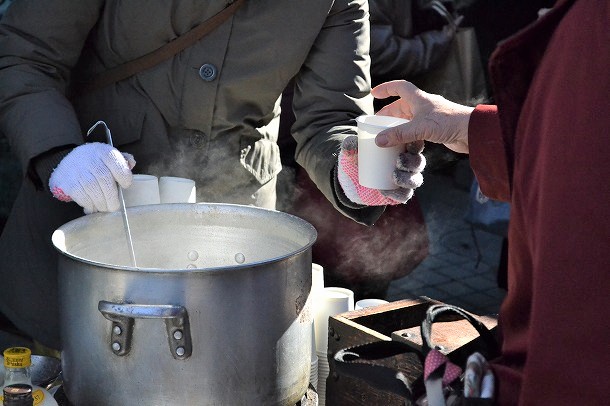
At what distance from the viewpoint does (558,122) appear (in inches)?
34.9

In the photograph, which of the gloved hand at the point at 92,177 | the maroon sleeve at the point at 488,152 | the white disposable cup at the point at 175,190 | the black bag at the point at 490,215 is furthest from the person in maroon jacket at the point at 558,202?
the black bag at the point at 490,215

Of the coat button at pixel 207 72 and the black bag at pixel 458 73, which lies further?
the black bag at pixel 458 73

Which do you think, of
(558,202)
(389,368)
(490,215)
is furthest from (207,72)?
(490,215)

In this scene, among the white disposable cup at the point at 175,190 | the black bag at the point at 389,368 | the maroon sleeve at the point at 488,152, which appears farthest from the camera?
the white disposable cup at the point at 175,190

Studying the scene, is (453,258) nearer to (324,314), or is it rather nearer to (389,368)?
(324,314)

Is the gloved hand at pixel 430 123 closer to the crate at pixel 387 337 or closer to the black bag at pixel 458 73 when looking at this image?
the crate at pixel 387 337

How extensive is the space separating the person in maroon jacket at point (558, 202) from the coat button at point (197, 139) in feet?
4.43

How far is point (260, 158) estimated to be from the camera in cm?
242

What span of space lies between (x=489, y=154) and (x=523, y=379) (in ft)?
1.70

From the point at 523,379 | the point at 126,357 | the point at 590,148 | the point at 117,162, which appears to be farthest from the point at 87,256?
the point at 590,148

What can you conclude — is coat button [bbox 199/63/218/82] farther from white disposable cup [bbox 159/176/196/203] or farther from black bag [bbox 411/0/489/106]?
black bag [bbox 411/0/489/106]

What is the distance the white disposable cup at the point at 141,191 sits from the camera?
196cm

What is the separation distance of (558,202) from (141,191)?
4.21ft

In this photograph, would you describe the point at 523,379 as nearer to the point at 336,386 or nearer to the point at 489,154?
the point at 489,154
